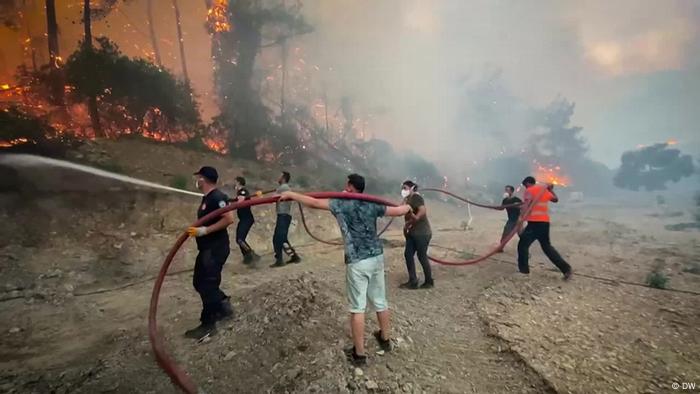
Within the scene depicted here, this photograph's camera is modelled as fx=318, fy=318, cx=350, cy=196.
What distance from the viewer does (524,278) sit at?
696cm

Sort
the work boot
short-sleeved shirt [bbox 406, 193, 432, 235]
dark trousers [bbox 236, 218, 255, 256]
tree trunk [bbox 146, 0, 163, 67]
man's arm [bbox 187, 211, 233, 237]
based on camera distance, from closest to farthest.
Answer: man's arm [bbox 187, 211, 233, 237] < short-sleeved shirt [bbox 406, 193, 432, 235] < dark trousers [bbox 236, 218, 255, 256] < the work boot < tree trunk [bbox 146, 0, 163, 67]

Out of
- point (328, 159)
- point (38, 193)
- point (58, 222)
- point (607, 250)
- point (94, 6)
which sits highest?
point (94, 6)

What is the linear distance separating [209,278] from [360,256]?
7.29 ft

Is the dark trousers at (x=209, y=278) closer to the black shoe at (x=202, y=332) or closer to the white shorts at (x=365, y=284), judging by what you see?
the black shoe at (x=202, y=332)

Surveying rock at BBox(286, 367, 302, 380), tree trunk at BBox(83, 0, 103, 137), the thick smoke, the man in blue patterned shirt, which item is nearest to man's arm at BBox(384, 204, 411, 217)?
the man in blue patterned shirt

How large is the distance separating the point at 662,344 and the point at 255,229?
10745 mm

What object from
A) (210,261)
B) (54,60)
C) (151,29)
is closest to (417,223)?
(210,261)

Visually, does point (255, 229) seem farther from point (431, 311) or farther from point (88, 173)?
point (431, 311)

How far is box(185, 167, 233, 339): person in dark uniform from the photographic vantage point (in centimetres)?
439

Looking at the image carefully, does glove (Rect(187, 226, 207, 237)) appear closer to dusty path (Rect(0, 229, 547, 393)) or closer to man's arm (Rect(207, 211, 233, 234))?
man's arm (Rect(207, 211, 233, 234))

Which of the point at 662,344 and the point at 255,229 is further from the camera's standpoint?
the point at 255,229

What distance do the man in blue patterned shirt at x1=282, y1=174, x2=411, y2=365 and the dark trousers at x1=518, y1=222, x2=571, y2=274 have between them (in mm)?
4523

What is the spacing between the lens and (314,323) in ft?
14.6

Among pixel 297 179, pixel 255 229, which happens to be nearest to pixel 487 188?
pixel 297 179
